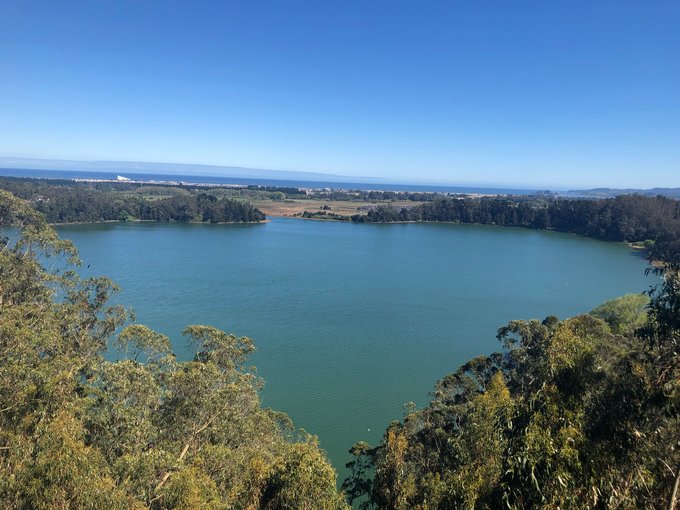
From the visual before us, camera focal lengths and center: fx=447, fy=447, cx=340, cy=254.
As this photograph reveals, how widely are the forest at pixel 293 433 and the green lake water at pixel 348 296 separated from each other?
198 inches

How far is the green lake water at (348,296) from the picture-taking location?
16234mm

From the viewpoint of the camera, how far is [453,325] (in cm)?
2366

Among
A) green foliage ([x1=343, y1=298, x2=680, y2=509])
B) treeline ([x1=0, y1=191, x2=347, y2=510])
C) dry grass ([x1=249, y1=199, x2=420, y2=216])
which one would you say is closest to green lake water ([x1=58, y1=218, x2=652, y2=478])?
treeline ([x1=0, y1=191, x2=347, y2=510])

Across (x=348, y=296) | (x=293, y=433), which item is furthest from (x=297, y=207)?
(x=293, y=433)

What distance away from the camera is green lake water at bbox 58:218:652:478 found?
53.3 feet

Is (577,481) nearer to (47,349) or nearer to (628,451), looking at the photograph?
(628,451)

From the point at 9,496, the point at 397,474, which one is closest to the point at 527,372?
the point at 397,474

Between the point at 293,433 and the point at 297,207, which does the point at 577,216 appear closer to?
the point at 297,207

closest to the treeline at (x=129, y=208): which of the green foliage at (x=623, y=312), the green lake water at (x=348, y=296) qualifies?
the green lake water at (x=348, y=296)

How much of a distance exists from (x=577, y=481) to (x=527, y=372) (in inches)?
319

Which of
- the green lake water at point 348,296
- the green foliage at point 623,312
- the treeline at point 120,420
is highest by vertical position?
the treeline at point 120,420

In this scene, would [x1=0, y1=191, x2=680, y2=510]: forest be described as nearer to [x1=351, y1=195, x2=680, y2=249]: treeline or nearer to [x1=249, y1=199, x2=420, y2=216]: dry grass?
[x1=351, y1=195, x2=680, y2=249]: treeline

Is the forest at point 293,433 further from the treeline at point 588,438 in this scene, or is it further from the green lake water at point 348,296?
the green lake water at point 348,296

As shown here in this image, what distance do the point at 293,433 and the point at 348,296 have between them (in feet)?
57.7
